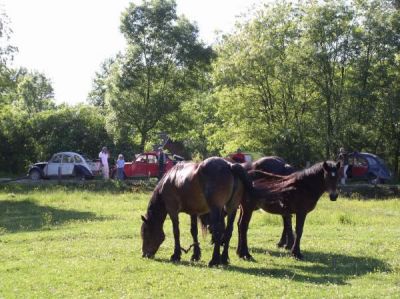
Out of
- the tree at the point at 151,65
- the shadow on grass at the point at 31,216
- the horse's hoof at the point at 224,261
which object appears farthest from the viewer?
the tree at the point at 151,65

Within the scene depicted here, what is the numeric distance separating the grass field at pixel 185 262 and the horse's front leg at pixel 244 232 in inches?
8.0

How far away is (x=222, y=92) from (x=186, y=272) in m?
33.3

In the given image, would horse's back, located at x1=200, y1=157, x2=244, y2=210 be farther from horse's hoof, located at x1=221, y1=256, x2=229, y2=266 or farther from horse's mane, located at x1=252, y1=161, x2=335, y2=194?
horse's mane, located at x1=252, y1=161, x2=335, y2=194

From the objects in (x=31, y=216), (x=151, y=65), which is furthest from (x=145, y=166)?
(x=31, y=216)

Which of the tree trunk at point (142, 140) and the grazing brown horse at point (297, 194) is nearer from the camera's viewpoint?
the grazing brown horse at point (297, 194)

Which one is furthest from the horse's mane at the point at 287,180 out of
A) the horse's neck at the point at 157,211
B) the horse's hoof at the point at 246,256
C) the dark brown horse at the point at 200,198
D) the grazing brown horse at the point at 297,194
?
the horse's neck at the point at 157,211

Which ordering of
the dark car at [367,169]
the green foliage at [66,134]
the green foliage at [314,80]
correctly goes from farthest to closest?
the green foliage at [66,134] < the green foliage at [314,80] < the dark car at [367,169]

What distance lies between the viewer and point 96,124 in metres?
46.4

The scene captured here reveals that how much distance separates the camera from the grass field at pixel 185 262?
889 cm

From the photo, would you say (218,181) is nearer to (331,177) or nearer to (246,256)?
(246,256)

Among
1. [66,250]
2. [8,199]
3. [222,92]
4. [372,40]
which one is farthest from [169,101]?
[66,250]

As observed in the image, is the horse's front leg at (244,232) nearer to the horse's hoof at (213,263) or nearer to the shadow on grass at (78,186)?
the horse's hoof at (213,263)

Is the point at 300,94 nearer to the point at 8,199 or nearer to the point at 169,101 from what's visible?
the point at 169,101

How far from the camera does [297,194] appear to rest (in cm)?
1226
